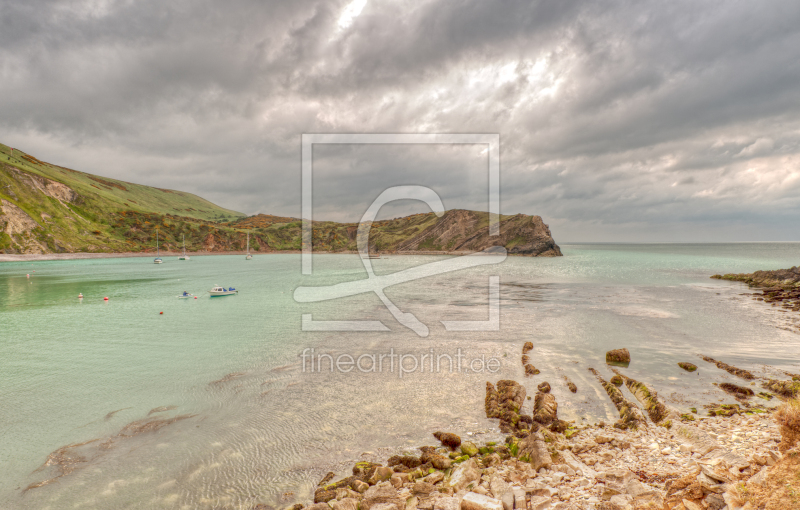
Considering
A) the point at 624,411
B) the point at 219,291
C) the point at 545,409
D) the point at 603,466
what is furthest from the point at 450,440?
the point at 219,291

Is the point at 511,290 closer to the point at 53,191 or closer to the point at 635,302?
the point at 635,302

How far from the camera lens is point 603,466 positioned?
9.20 meters

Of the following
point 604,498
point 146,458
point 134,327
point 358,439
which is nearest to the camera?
point 604,498

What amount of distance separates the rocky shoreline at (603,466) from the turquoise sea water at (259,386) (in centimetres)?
128

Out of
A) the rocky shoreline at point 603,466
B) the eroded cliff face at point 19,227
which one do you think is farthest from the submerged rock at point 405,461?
the eroded cliff face at point 19,227

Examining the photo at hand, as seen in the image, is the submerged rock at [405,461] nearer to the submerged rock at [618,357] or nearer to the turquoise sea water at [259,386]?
the turquoise sea water at [259,386]

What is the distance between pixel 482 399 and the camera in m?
15.8

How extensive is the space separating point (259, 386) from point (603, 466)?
16.1 metres

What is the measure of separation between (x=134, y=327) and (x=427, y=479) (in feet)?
114

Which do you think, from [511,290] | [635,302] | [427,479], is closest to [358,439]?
[427,479]

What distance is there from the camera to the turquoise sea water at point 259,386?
10.6 m

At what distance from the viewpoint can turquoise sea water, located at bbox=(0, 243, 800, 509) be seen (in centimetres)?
1061

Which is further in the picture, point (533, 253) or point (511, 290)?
point (533, 253)

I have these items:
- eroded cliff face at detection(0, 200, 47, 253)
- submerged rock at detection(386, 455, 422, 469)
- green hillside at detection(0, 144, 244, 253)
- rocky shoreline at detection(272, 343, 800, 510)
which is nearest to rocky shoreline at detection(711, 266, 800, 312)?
rocky shoreline at detection(272, 343, 800, 510)
